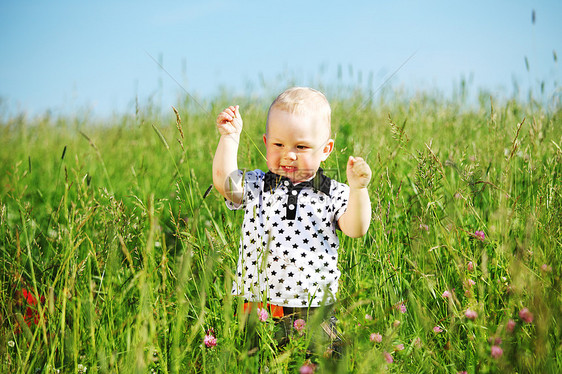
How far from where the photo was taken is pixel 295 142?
5.89 feet

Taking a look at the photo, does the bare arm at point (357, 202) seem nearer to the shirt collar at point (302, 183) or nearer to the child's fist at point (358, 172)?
the child's fist at point (358, 172)

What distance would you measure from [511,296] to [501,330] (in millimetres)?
242

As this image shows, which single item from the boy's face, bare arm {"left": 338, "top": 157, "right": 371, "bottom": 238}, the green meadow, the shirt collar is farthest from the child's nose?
the green meadow

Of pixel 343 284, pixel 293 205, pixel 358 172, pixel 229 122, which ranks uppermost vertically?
pixel 229 122

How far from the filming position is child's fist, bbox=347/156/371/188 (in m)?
1.66

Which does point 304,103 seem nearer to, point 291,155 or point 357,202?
point 291,155

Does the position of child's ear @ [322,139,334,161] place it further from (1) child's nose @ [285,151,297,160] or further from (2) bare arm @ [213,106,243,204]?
(2) bare arm @ [213,106,243,204]

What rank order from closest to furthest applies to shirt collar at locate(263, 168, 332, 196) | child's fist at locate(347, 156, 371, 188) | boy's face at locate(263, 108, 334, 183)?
child's fist at locate(347, 156, 371, 188) → boy's face at locate(263, 108, 334, 183) → shirt collar at locate(263, 168, 332, 196)

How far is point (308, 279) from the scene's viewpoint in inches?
71.1

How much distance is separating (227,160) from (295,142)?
0.28m

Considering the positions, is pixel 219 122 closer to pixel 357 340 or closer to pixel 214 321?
pixel 214 321

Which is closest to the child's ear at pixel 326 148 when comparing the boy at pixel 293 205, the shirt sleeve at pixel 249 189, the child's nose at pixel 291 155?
the boy at pixel 293 205

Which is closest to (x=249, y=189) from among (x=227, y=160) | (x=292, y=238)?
(x=227, y=160)

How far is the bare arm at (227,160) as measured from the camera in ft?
6.04
